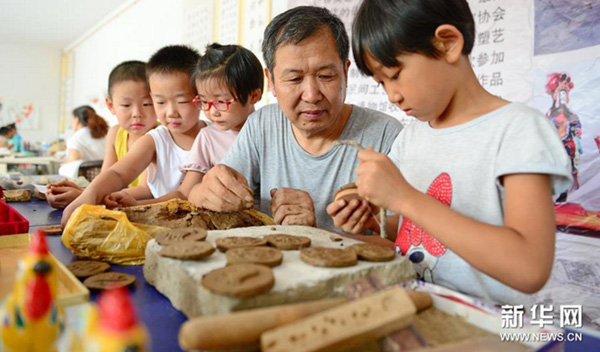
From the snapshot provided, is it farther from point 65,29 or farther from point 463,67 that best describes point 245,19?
point 65,29

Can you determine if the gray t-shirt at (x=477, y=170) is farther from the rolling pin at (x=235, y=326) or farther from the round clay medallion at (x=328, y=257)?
the rolling pin at (x=235, y=326)

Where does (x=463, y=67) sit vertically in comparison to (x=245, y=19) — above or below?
below

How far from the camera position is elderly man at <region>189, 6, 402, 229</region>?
1.30 metres

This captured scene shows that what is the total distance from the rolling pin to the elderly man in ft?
1.60

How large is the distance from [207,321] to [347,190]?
583 millimetres

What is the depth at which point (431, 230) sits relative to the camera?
795 mm

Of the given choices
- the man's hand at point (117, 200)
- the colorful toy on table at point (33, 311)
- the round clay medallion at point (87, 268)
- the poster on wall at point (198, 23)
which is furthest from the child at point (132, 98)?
the poster on wall at point (198, 23)

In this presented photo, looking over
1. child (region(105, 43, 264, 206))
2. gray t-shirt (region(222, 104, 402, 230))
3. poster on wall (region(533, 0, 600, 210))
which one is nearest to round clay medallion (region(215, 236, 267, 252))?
gray t-shirt (region(222, 104, 402, 230))

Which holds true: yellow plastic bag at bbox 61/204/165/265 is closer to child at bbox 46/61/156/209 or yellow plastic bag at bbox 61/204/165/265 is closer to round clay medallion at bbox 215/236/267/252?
round clay medallion at bbox 215/236/267/252

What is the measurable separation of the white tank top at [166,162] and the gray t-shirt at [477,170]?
130 cm

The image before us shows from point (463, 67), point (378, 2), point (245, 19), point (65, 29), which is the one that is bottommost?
point (463, 67)

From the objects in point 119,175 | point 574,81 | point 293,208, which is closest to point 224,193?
point 293,208

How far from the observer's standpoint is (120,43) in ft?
22.4

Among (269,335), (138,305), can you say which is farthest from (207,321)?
(138,305)
